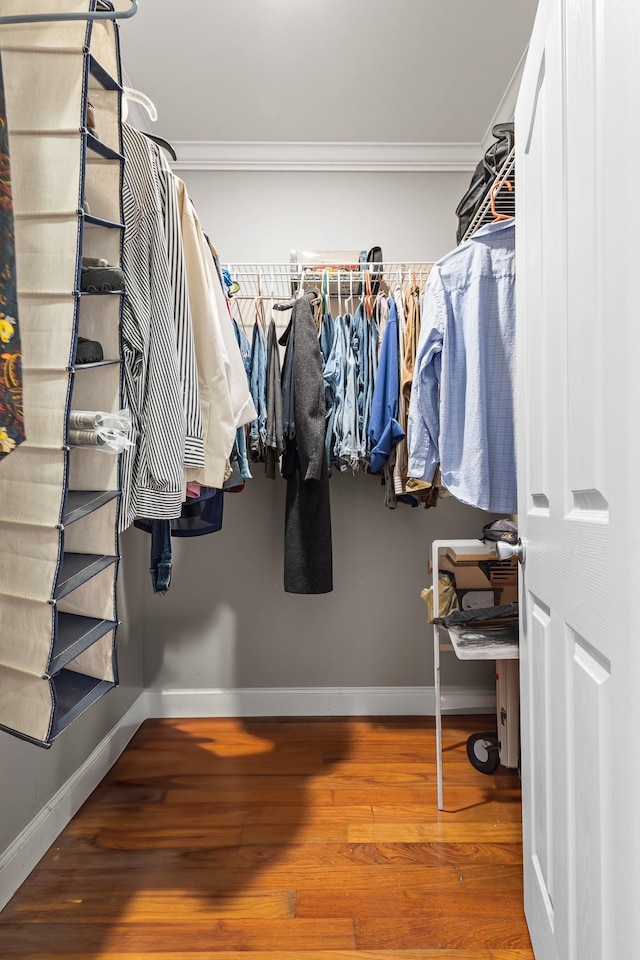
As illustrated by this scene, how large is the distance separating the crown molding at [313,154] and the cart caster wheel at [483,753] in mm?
2368

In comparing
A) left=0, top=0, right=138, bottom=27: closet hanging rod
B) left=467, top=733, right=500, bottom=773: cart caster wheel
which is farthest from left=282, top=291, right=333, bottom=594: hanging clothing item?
left=0, top=0, right=138, bottom=27: closet hanging rod

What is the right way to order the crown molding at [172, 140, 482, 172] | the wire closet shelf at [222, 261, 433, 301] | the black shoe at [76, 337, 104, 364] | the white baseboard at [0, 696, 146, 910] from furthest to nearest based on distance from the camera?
the crown molding at [172, 140, 482, 172]
the wire closet shelf at [222, 261, 433, 301]
the white baseboard at [0, 696, 146, 910]
the black shoe at [76, 337, 104, 364]

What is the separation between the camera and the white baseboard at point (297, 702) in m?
2.69

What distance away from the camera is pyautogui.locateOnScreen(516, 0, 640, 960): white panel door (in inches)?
27.7

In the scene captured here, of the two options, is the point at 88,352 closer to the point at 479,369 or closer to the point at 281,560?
the point at 479,369

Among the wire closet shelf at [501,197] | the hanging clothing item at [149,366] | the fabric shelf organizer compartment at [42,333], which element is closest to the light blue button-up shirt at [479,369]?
the wire closet shelf at [501,197]

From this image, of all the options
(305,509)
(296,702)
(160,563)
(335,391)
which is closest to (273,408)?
(335,391)

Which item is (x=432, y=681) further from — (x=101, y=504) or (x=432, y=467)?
(x=101, y=504)

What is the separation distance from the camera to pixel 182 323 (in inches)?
55.7

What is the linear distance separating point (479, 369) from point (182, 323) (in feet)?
2.62

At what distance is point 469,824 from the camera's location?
184cm

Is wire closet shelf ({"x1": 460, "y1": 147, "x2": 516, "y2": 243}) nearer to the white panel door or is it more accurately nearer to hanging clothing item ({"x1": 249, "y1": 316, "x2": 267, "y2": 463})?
the white panel door

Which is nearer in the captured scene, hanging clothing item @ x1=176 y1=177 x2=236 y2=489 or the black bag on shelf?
Result: hanging clothing item @ x1=176 y1=177 x2=236 y2=489

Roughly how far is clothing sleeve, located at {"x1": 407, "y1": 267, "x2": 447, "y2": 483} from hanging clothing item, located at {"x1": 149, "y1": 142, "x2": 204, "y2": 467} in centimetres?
73
